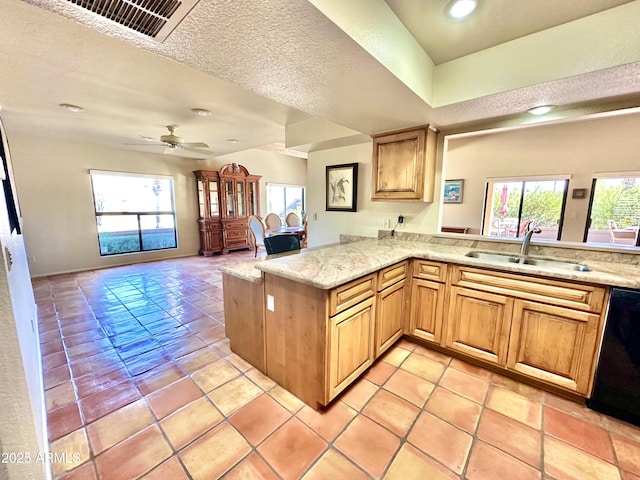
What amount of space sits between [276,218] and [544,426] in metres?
5.94

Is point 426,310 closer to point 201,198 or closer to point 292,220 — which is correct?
point 292,220

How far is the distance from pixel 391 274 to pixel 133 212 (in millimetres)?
5721

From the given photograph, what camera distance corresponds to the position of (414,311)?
7.86 ft

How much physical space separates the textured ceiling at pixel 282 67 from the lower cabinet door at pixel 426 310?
150 centimetres

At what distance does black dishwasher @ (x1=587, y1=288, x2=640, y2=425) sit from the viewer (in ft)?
5.02

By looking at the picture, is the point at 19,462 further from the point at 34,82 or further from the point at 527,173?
the point at 527,173

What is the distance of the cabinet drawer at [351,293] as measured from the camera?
1574mm

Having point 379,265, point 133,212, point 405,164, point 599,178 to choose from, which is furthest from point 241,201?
point 599,178

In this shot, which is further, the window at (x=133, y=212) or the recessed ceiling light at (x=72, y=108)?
the window at (x=133, y=212)

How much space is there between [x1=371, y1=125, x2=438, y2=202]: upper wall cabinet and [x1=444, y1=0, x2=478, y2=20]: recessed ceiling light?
1.08 metres

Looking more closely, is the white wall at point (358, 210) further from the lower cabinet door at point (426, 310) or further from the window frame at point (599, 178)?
the window frame at point (599, 178)

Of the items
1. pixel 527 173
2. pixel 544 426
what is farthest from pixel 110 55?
pixel 527 173

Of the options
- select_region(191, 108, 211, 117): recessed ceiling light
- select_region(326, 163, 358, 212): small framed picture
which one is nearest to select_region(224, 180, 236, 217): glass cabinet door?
select_region(191, 108, 211, 117): recessed ceiling light

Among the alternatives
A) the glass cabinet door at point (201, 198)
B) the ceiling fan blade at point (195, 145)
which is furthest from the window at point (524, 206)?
the glass cabinet door at point (201, 198)
